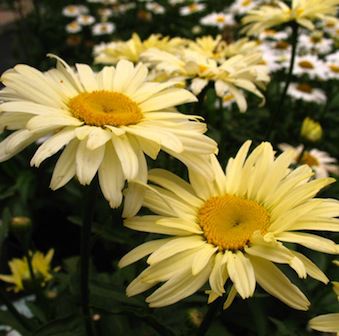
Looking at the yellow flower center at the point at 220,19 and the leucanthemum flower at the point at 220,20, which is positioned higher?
the yellow flower center at the point at 220,19

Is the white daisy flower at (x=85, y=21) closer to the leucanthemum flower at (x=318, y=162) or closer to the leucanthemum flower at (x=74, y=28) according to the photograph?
the leucanthemum flower at (x=74, y=28)

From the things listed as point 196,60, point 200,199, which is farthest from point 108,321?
point 196,60

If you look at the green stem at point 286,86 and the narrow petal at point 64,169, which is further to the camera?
the green stem at point 286,86

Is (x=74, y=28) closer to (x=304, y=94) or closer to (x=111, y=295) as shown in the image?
(x=304, y=94)

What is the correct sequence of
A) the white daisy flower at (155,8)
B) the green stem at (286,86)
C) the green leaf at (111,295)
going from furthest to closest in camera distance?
the white daisy flower at (155,8), the green stem at (286,86), the green leaf at (111,295)

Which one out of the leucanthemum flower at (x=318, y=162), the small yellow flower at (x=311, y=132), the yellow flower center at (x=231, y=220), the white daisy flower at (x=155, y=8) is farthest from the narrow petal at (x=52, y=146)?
the white daisy flower at (x=155, y=8)

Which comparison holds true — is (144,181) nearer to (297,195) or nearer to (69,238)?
(297,195)

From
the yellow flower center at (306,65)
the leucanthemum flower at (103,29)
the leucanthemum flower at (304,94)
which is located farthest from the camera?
the leucanthemum flower at (103,29)

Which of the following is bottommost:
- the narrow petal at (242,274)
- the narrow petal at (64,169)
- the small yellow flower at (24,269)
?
the small yellow flower at (24,269)
